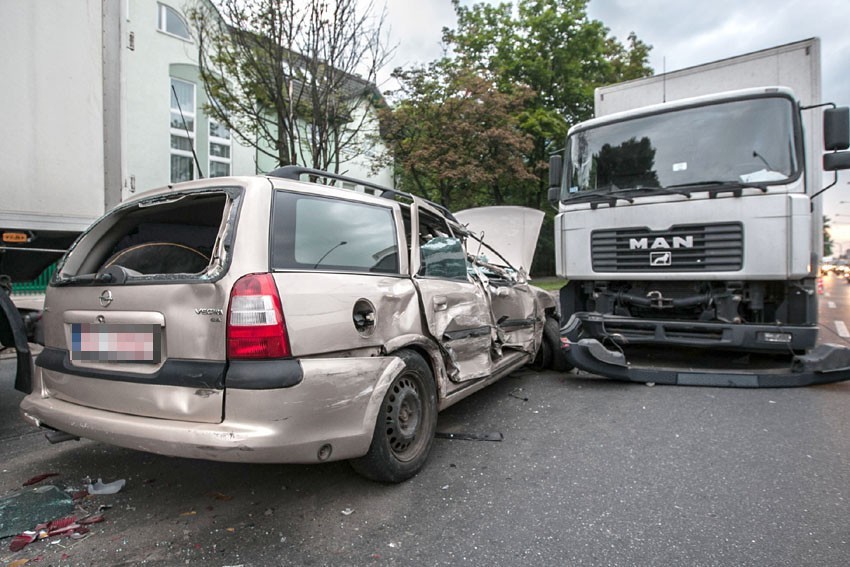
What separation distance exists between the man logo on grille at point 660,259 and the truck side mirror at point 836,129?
1746 millimetres

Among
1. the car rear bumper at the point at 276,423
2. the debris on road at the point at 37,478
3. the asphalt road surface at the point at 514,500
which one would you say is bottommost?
the asphalt road surface at the point at 514,500

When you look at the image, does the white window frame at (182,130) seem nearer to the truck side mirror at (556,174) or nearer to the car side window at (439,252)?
the truck side mirror at (556,174)

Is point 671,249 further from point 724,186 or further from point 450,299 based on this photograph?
point 450,299

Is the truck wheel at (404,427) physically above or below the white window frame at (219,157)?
below

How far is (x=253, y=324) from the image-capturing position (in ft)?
7.72

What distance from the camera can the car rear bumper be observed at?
90.4 inches

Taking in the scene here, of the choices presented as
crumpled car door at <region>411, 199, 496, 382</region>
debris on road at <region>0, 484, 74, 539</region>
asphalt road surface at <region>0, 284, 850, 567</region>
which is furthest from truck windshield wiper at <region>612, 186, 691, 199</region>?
debris on road at <region>0, 484, 74, 539</region>

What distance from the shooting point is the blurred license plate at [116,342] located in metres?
2.49

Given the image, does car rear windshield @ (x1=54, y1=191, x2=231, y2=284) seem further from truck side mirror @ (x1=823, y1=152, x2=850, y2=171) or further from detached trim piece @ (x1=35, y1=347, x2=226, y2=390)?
truck side mirror @ (x1=823, y1=152, x2=850, y2=171)

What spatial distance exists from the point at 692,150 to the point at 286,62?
692cm

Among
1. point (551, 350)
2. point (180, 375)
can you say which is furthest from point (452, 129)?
point (180, 375)

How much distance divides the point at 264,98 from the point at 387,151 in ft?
19.4

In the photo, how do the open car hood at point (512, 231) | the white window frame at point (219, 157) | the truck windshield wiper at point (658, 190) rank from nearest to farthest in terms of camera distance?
the truck windshield wiper at point (658, 190)
the open car hood at point (512, 231)
the white window frame at point (219, 157)

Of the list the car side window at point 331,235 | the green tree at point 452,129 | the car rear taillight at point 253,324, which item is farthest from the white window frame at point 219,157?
the car rear taillight at point 253,324
